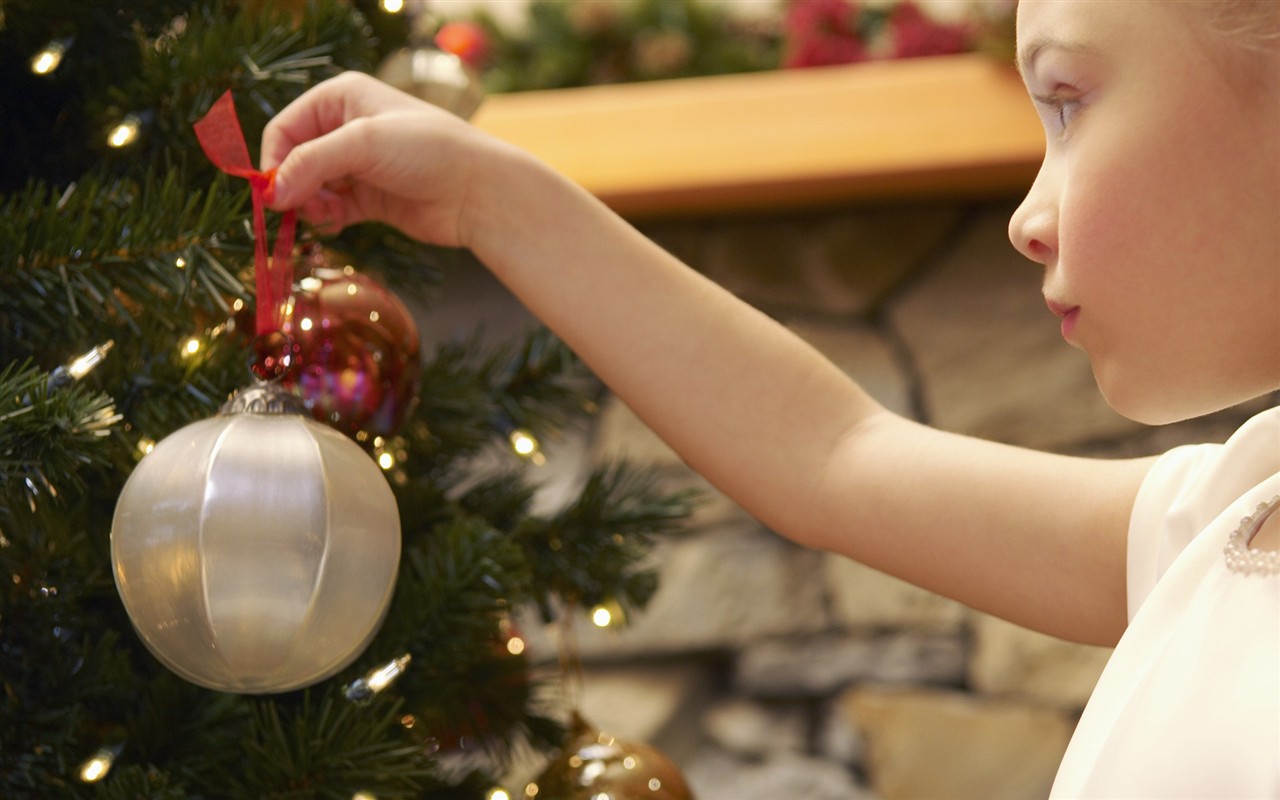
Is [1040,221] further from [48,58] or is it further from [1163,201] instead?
[48,58]

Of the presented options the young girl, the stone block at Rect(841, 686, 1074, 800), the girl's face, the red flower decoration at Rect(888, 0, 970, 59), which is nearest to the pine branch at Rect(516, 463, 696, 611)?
the young girl

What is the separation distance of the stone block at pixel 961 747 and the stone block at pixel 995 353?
1.15 feet

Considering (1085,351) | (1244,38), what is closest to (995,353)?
(1085,351)

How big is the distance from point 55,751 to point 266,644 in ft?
0.51

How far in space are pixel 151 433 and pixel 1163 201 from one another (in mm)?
421

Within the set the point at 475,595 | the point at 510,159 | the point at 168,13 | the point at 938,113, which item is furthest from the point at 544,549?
the point at 938,113

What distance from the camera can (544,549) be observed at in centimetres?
70

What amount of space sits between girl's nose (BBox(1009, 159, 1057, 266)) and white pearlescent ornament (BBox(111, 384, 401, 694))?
0.26 m

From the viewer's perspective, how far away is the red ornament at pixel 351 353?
1.81ft

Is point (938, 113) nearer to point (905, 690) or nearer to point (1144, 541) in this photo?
point (905, 690)

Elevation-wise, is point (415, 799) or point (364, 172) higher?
point (364, 172)

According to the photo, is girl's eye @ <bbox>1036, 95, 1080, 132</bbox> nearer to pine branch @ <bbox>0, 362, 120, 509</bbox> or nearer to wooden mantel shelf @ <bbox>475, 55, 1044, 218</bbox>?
pine branch @ <bbox>0, 362, 120, 509</bbox>

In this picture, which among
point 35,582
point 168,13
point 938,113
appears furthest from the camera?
point 938,113

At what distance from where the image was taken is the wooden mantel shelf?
1.41 metres
